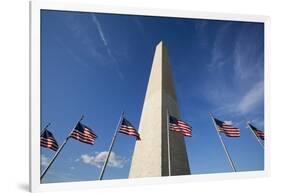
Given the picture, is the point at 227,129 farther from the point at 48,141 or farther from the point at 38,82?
the point at 38,82

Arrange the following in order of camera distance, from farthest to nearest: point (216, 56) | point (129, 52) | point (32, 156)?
point (216, 56)
point (129, 52)
point (32, 156)

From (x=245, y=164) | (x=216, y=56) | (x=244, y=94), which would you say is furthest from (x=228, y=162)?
(x=216, y=56)

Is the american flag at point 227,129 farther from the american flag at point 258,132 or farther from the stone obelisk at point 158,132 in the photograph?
the stone obelisk at point 158,132

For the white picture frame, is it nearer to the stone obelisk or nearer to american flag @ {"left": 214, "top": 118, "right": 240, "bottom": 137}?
the stone obelisk

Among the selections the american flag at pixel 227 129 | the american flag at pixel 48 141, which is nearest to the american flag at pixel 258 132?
the american flag at pixel 227 129

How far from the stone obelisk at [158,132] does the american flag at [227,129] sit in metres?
0.51

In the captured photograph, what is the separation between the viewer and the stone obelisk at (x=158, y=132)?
6.21m

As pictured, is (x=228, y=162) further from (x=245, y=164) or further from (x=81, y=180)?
(x=81, y=180)

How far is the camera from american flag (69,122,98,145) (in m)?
5.86

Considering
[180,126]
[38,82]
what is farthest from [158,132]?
[38,82]

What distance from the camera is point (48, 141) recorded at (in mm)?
5734

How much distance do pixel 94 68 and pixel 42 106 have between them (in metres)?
0.71

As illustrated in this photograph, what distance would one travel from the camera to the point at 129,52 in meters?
6.21

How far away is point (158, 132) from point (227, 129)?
88 cm
